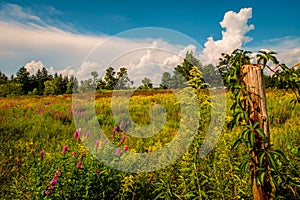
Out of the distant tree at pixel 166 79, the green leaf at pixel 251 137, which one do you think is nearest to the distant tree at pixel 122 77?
the distant tree at pixel 166 79

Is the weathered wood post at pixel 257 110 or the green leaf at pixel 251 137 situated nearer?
the green leaf at pixel 251 137

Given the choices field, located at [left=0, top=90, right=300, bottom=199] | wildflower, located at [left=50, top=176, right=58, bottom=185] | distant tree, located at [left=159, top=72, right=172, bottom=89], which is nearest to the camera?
field, located at [left=0, top=90, right=300, bottom=199]

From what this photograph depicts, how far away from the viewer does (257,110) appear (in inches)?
76.6

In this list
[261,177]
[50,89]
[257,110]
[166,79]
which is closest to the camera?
[261,177]

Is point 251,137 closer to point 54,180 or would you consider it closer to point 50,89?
point 54,180

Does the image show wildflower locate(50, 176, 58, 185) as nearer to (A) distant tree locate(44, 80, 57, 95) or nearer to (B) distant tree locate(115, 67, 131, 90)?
(B) distant tree locate(115, 67, 131, 90)

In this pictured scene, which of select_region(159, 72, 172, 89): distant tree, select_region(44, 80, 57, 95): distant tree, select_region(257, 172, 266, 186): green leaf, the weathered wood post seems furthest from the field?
select_region(44, 80, 57, 95): distant tree

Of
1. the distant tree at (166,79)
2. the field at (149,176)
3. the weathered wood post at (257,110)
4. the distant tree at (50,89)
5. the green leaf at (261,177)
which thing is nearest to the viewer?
the green leaf at (261,177)

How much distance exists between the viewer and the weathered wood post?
1935 millimetres

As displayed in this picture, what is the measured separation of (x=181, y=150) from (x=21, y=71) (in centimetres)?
8944

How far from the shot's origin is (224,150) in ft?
9.37

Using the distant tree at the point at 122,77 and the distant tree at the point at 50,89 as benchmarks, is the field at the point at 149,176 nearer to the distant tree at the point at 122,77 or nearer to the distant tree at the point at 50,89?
the distant tree at the point at 122,77

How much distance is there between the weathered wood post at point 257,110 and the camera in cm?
193

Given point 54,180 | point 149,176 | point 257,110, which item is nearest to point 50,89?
point 149,176
